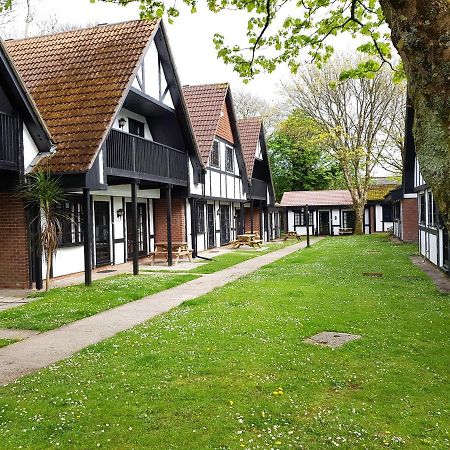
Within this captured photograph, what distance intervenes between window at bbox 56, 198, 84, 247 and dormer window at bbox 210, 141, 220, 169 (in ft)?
31.0

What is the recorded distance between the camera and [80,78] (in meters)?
13.7

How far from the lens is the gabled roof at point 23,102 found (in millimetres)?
10742

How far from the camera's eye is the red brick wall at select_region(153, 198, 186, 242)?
2080 centimetres

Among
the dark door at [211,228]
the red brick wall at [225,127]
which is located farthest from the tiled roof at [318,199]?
the dark door at [211,228]

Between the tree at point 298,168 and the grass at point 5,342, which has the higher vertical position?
the tree at point 298,168

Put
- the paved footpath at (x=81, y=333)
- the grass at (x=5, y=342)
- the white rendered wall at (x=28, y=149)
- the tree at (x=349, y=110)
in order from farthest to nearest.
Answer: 1. the tree at (x=349, y=110)
2. the white rendered wall at (x=28, y=149)
3. the grass at (x=5, y=342)
4. the paved footpath at (x=81, y=333)

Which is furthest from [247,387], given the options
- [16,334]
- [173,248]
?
[173,248]

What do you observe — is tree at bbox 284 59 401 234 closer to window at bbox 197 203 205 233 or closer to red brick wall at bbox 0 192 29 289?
window at bbox 197 203 205 233

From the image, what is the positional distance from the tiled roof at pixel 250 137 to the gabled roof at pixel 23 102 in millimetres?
18537

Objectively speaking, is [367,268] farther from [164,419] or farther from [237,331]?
[164,419]

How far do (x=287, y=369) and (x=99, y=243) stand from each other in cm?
1205

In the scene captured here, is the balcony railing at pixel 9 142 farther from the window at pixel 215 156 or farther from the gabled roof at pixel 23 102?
the window at pixel 215 156

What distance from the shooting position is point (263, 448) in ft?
12.6

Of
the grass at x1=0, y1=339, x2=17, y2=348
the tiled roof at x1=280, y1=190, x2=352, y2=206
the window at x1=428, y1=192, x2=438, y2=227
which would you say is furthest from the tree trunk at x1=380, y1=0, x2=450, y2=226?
the tiled roof at x1=280, y1=190, x2=352, y2=206
